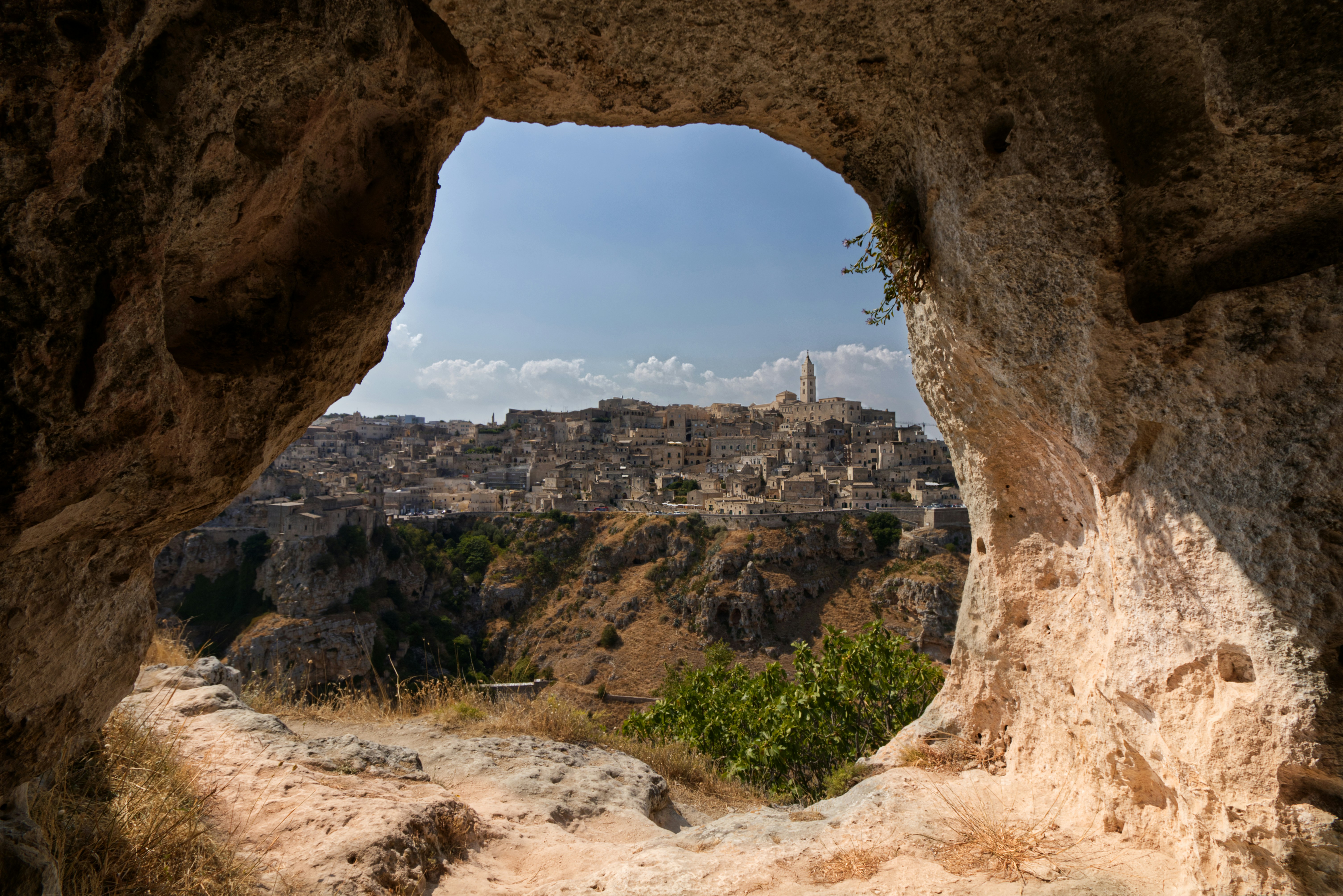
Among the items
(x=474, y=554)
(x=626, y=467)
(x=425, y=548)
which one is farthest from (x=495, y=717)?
(x=626, y=467)

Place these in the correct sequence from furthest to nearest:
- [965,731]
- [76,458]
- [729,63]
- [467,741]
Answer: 1. [467,741]
2. [965,731]
3. [729,63]
4. [76,458]

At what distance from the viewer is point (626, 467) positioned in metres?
74.1

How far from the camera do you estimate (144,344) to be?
1991 mm

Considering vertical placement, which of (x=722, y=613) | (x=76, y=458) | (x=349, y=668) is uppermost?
(x=76, y=458)

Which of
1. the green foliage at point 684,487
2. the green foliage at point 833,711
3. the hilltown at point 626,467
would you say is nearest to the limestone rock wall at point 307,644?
the hilltown at point 626,467

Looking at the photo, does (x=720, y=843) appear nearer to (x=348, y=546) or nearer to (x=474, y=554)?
(x=348, y=546)

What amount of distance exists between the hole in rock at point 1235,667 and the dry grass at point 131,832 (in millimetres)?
4250

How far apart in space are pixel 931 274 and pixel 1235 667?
2446 mm

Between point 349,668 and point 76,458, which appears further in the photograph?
point 349,668

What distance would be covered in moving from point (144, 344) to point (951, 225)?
359 centimetres


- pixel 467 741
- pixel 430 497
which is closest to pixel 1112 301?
pixel 467 741

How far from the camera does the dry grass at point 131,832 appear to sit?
2.73m

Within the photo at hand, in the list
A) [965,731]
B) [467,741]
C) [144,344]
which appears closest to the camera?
[144,344]

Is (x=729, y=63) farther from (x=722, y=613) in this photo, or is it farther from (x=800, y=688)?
(x=722, y=613)
